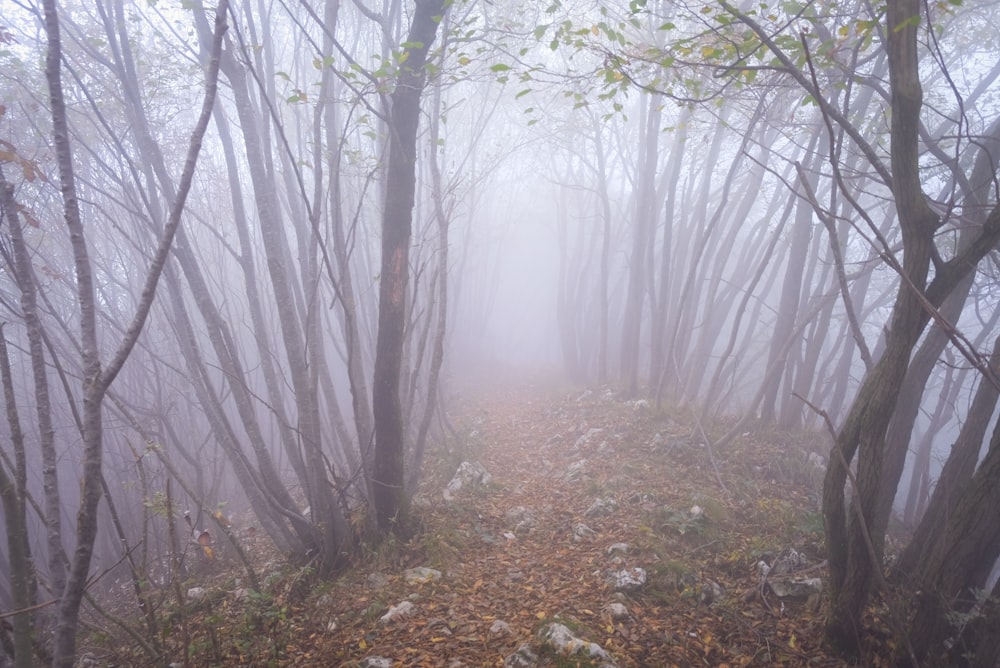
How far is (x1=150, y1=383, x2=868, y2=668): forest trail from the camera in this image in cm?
371

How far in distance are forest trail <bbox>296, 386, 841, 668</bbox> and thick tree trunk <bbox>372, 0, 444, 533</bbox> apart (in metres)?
1.34

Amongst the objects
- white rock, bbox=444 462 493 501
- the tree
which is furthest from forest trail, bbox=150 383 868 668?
the tree

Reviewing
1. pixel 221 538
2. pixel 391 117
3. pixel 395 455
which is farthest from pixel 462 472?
pixel 391 117

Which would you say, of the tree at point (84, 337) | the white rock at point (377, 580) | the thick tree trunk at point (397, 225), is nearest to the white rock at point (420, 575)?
the white rock at point (377, 580)

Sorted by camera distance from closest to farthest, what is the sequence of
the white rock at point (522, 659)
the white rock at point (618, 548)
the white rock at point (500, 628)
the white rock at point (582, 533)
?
the white rock at point (522, 659) < the white rock at point (500, 628) < the white rock at point (618, 548) < the white rock at point (582, 533)

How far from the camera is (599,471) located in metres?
7.42

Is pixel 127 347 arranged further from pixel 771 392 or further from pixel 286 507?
pixel 771 392

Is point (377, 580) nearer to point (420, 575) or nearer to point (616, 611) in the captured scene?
point (420, 575)

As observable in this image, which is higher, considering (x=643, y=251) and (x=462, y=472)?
(x=643, y=251)

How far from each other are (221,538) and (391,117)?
6294 millimetres

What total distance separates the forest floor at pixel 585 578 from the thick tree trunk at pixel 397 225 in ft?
4.26

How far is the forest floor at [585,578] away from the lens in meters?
3.71

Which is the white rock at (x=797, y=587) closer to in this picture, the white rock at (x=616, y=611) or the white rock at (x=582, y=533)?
the white rock at (x=616, y=611)

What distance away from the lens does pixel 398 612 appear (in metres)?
4.10
